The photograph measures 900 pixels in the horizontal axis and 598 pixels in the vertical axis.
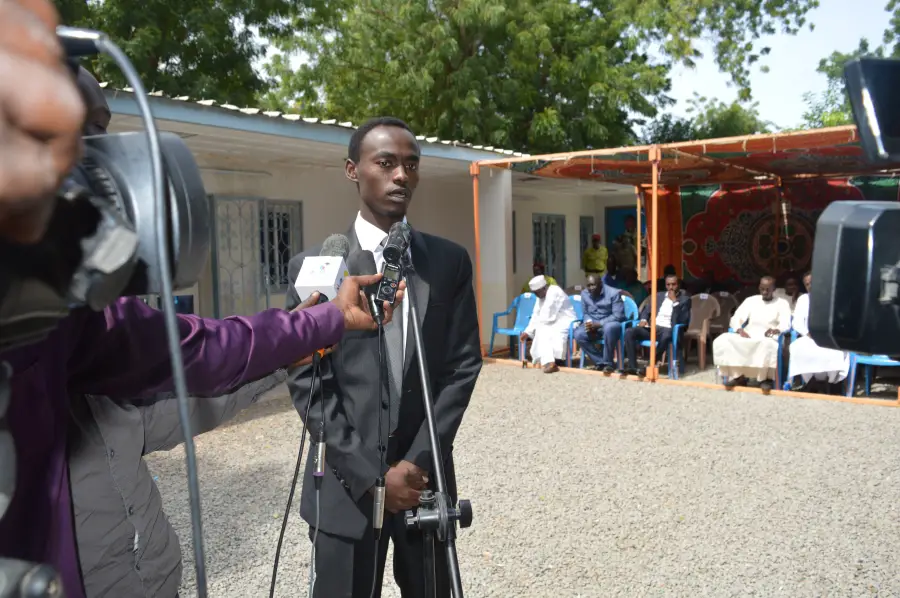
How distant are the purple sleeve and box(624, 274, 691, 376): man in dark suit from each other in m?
7.88

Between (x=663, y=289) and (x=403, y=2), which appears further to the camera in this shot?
(x=403, y=2)

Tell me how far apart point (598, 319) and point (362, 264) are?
7.57 m

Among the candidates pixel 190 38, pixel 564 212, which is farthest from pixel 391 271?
pixel 564 212

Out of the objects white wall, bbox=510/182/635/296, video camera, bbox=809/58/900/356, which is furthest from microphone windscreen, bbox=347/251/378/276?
white wall, bbox=510/182/635/296

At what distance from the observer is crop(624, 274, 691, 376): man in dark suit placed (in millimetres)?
8898

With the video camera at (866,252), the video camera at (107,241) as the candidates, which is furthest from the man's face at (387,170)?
the video camera at (107,241)

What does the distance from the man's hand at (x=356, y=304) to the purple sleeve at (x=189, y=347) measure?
0.08 m

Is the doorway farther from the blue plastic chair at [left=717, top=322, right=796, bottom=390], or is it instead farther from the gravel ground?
the gravel ground

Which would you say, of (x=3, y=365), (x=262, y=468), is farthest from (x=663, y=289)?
(x=3, y=365)

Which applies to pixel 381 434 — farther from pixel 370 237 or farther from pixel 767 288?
pixel 767 288

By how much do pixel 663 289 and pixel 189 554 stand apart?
8618 millimetres

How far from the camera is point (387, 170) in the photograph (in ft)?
A: 7.38

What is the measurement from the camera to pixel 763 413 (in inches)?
277

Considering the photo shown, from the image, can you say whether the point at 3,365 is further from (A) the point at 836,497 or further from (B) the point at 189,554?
(A) the point at 836,497
